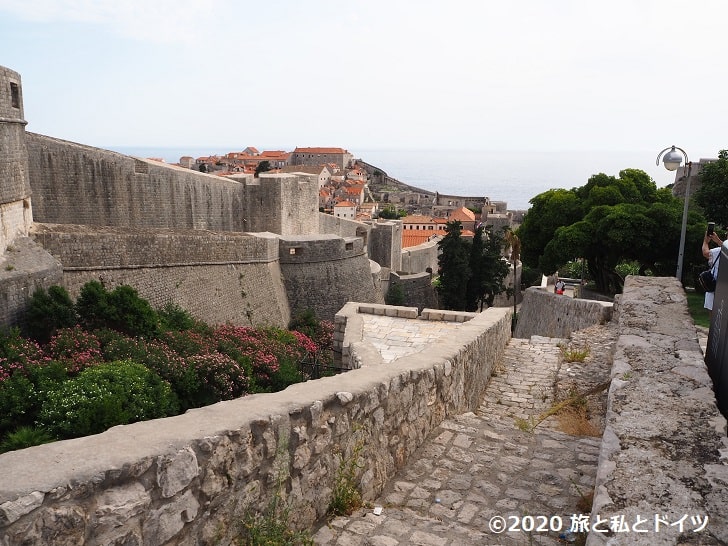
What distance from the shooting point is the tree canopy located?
1906 cm

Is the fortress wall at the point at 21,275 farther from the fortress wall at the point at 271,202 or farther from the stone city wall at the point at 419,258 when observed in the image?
the stone city wall at the point at 419,258

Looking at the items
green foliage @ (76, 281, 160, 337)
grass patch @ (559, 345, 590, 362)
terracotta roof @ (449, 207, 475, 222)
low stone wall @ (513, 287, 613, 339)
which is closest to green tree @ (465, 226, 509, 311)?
low stone wall @ (513, 287, 613, 339)

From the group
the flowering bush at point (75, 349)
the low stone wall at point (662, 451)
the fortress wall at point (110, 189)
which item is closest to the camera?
the low stone wall at point (662, 451)

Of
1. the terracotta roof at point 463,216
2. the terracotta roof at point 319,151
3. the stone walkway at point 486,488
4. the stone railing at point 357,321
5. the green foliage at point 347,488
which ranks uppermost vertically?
the terracotta roof at point 319,151

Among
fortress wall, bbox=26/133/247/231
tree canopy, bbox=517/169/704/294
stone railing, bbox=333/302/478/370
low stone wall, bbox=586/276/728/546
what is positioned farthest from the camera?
tree canopy, bbox=517/169/704/294

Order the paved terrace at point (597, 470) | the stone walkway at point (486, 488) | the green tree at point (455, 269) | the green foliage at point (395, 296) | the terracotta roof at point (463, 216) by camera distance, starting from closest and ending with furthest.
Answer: the paved terrace at point (597, 470), the stone walkway at point (486, 488), the green foliage at point (395, 296), the green tree at point (455, 269), the terracotta roof at point (463, 216)

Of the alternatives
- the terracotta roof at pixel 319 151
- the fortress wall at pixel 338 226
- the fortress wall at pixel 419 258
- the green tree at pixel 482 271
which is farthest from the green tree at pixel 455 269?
the terracotta roof at pixel 319 151

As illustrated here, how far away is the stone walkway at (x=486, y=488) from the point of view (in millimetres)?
3186

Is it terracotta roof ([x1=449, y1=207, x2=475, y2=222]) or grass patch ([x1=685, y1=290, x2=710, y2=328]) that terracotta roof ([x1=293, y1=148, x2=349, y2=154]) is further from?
grass patch ([x1=685, y1=290, x2=710, y2=328])

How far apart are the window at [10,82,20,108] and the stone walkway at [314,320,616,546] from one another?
11.3 meters

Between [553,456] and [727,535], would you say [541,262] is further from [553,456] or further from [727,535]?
[727,535]

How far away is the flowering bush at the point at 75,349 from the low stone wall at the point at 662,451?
8.36 m

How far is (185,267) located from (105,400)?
7749mm

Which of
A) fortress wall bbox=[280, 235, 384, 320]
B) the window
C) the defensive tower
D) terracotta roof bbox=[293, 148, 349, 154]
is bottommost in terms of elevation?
fortress wall bbox=[280, 235, 384, 320]
